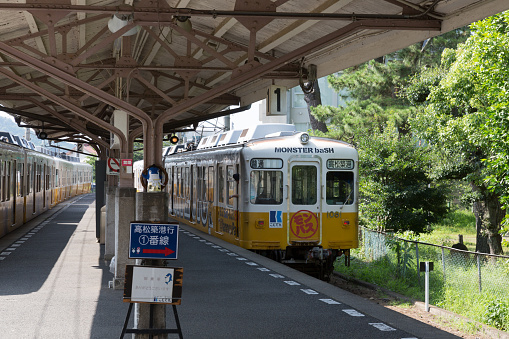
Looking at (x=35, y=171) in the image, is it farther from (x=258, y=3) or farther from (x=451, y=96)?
(x=258, y=3)

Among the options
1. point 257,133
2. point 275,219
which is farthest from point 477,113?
point 275,219

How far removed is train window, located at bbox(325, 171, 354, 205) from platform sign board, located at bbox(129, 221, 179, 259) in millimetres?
8188

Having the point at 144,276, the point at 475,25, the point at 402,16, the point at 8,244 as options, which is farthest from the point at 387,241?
the point at 144,276

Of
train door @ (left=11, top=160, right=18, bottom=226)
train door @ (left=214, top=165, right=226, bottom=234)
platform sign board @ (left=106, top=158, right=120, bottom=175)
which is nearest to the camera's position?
train door @ (left=214, top=165, right=226, bottom=234)

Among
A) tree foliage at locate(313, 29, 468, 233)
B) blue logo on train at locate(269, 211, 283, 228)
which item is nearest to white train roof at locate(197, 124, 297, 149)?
blue logo on train at locate(269, 211, 283, 228)

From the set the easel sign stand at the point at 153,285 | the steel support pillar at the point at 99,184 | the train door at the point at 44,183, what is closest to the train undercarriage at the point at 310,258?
the steel support pillar at the point at 99,184

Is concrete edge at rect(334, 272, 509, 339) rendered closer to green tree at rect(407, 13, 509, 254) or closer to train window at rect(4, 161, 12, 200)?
green tree at rect(407, 13, 509, 254)

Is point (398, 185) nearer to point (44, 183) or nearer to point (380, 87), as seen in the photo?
point (380, 87)

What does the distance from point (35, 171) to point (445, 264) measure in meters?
17.6

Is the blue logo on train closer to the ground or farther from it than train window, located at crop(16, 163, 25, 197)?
closer to the ground

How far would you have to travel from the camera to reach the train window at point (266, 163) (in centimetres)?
1430

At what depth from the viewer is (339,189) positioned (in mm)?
14461

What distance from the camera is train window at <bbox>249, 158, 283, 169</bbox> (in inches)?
563

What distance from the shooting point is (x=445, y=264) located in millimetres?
13133
